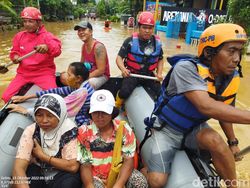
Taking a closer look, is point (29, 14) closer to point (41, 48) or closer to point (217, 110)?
point (41, 48)

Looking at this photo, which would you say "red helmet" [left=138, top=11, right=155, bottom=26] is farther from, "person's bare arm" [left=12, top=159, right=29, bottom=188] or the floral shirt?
"person's bare arm" [left=12, top=159, right=29, bottom=188]

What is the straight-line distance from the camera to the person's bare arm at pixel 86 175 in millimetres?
2030

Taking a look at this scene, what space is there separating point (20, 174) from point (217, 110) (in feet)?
4.72

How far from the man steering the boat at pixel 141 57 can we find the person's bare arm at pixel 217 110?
1784mm

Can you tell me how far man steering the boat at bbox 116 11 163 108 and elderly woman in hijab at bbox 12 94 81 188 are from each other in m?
1.59

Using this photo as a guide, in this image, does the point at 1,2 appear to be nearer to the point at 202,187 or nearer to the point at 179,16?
the point at 179,16

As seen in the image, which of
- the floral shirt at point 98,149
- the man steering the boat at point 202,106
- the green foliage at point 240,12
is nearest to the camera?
the man steering the boat at point 202,106

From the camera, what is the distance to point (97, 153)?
209 centimetres

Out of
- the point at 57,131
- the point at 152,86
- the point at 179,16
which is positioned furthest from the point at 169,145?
the point at 179,16

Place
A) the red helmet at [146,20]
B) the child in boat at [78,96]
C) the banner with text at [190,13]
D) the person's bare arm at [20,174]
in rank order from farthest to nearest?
the banner with text at [190,13], the red helmet at [146,20], the child in boat at [78,96], the person's bare arm at [20,174]

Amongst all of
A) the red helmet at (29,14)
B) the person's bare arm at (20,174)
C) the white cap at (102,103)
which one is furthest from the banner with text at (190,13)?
the person's bare arm at (20,174)

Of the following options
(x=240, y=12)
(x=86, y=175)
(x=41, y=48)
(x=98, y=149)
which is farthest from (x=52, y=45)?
(x=240, y=12)

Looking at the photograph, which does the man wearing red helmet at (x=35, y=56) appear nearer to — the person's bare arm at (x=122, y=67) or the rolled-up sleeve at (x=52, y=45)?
the rolled-up sleeve at (x=52, y=45)

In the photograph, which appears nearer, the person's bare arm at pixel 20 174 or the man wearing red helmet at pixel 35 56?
the person's bare arm at pixel 20 174
